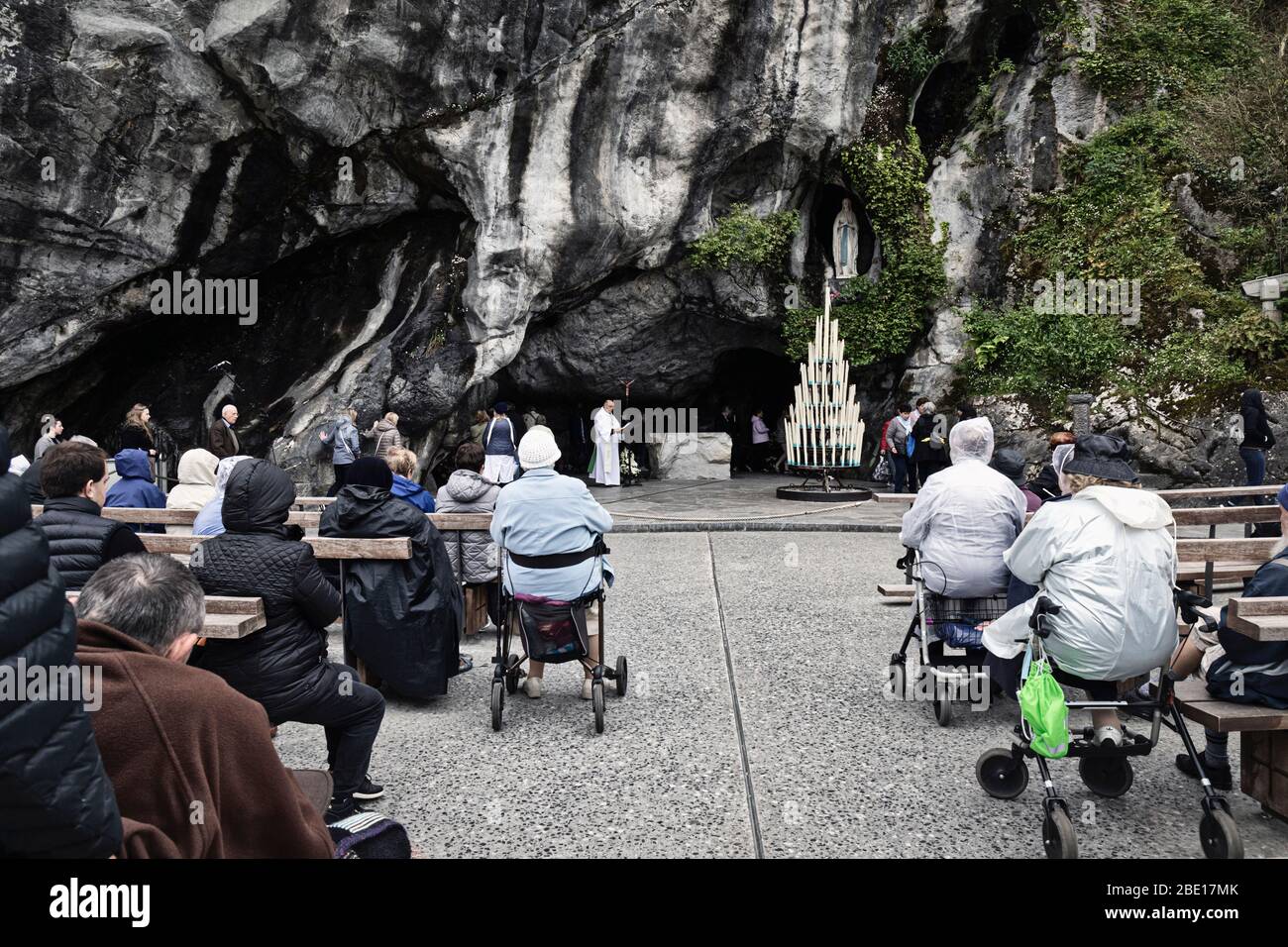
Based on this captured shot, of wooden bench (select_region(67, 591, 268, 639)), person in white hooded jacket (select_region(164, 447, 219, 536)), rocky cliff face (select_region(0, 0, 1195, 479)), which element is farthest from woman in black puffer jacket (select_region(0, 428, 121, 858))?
rocky cliff face (select_region(0, 0, 1195, 479))

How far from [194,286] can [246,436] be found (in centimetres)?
269

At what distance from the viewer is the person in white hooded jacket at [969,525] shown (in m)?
4.66

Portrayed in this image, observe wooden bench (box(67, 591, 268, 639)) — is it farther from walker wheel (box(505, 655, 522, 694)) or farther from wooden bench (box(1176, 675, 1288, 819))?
wooden bench (box(1176, 675, 1288, 819))

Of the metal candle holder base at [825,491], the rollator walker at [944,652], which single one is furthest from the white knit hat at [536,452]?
the metal candle holder base at [825,491]

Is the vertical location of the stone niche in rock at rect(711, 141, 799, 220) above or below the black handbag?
above

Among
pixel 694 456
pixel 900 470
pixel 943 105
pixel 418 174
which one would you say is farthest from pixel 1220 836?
pixel 943 105

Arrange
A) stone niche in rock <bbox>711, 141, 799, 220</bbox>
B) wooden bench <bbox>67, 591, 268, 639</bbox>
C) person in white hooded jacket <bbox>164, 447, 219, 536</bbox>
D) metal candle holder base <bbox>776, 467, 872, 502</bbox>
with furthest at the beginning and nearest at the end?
stone niche in rock <bbox>711, 141, 799, 220</bbox> → metal candle holder base <bbox>776, 467, 872, 502</bbox> → person in white hooded jacket <bbox>164, 447, 219, 536</bbox> → wooden bench <bbox>67, 591, 268, 639</bbox>

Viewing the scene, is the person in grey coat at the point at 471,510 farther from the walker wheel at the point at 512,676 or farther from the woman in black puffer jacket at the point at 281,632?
the woman in black puffer jacket at the point at 281,632

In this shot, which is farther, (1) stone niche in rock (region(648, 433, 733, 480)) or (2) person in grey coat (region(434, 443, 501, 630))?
(1) stone niche in rock (region(648, 433, 733, 480))

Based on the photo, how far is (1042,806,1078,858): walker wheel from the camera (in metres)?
3.04

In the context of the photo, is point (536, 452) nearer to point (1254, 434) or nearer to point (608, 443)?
point (1254, 434)

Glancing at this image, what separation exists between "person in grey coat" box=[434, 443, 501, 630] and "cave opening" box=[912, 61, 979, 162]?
14.7m
